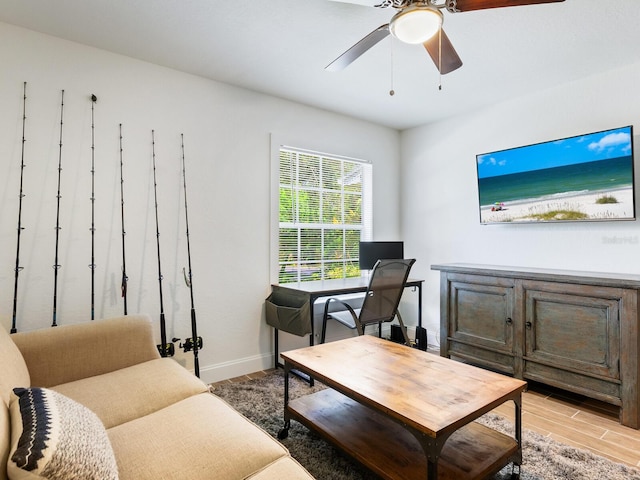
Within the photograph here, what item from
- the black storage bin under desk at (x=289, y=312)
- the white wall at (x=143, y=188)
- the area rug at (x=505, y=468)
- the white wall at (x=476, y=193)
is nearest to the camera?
the area rug at (x=505, y=468)

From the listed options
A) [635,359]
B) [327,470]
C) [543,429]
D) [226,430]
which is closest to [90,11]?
[226,430]

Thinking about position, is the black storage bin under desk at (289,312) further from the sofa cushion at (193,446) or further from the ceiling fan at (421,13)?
the ceiling fan at (421,13)

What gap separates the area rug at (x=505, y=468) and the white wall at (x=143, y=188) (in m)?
0.89

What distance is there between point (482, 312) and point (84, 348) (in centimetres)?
286

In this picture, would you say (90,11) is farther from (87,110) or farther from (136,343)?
(136,343)

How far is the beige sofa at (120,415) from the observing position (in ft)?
3.01

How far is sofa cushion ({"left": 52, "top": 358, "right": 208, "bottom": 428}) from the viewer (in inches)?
61.3

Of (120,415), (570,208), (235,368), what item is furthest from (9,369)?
(570,208)

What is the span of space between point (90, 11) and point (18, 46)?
23.3 inches

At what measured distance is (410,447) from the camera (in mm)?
1656

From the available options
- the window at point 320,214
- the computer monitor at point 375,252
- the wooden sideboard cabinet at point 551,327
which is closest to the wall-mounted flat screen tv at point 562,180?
the wooden sideboard cabinet at point 551,327

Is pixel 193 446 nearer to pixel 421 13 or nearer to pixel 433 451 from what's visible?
pixel 433 451

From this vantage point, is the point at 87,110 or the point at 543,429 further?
the point at 87,110

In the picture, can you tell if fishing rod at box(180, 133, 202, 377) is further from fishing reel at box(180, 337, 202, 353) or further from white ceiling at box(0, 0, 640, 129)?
white ceiling at box(0, 0, 640, 129)
